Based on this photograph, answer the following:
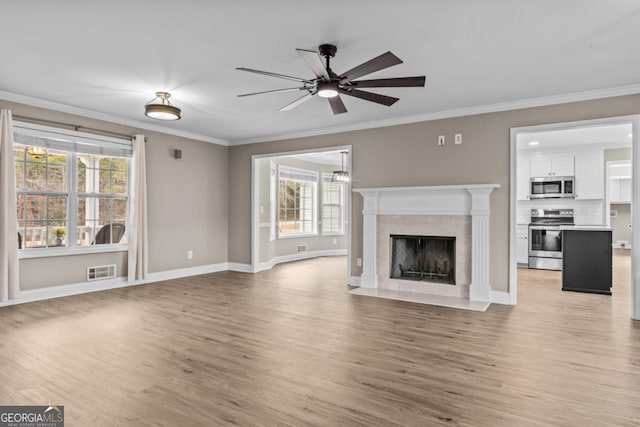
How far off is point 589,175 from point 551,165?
711 mm

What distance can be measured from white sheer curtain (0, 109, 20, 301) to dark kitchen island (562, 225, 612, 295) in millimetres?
7570

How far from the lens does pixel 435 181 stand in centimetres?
535

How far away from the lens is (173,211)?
6.52 meters

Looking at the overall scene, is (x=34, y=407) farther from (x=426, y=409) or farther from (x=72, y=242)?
(x=72, y=242)

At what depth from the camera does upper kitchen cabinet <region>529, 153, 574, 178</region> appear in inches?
309

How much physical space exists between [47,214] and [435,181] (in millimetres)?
5385

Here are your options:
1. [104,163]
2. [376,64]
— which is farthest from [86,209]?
[376,64]

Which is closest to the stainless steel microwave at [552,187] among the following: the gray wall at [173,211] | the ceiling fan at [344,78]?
the ceiling fan at [344,78]

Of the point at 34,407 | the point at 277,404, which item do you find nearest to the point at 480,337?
the point at 277,404

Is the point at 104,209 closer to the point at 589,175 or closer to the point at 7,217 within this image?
the point at 7,217

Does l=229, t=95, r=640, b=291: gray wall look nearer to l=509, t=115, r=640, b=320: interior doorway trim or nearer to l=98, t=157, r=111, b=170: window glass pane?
l=509, t=115, r=640, b=320: interior doorway trim

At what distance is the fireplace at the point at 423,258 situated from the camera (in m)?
5.29

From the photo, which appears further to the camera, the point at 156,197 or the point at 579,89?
the point at 156,197

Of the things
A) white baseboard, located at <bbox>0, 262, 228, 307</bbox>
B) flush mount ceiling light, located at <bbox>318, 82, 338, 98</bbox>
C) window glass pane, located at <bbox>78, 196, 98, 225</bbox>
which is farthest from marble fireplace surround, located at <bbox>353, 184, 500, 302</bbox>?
window glass pane, located at <bbox>78, 196, 98, 225</bbox>
